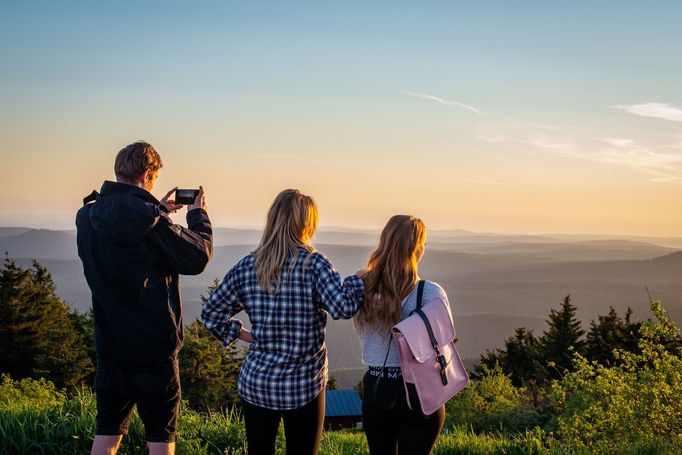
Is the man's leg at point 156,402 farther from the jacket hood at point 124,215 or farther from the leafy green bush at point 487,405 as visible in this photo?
the leafy green bush at point 487,405

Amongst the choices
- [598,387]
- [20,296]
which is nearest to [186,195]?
[598,387]

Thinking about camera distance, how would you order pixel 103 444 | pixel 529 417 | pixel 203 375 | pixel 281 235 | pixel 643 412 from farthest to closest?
pixel 203 375, pixel 529 417, pixel 643 412, pixel 103 444, pixel 281 235

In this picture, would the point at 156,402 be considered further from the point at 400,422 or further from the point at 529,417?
the point at 529,417

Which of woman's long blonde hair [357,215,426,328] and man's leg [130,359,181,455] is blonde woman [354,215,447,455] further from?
man's leg [130,359,181,455]

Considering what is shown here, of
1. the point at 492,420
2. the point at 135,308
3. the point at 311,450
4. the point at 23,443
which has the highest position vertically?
the point at 135,308

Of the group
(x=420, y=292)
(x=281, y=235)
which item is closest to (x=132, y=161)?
(x=281, y=235)

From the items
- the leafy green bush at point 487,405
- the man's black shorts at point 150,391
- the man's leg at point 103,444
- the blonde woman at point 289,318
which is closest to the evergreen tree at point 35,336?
the leafy green bush at point 487,405

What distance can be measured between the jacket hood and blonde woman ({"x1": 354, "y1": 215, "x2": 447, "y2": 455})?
52.9 inches

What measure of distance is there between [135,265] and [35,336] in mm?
46146

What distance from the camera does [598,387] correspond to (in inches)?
433

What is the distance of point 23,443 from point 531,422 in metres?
25.7

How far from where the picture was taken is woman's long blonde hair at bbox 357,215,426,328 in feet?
13.2

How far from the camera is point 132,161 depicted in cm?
402

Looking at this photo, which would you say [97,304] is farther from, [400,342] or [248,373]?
[400,342]
